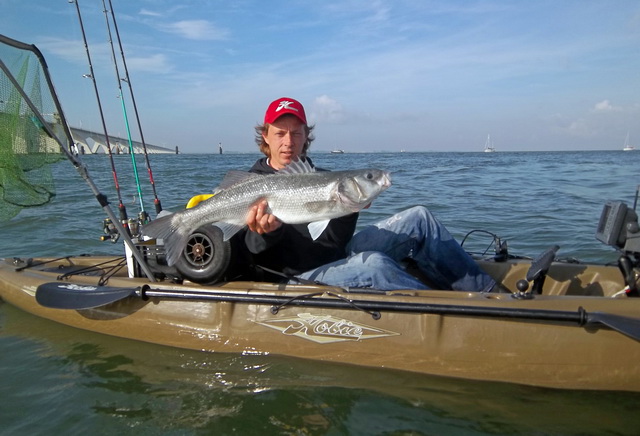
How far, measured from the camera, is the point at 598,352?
3604mm

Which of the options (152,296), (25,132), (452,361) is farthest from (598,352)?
(25,132)

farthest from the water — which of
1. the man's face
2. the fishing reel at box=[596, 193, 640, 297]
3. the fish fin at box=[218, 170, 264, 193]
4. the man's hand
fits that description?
the man's face

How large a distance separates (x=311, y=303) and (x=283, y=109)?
178 cm

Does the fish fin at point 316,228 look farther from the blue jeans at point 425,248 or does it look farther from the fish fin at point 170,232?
the fish fin at point 170,232

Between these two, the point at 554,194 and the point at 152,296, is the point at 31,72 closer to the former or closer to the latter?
the point at 152,296

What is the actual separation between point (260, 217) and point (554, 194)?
16260mm

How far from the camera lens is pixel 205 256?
4.38 m

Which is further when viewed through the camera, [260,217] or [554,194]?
[554,194]

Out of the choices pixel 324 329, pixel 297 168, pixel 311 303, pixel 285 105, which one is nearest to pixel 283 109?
pixel 285 105

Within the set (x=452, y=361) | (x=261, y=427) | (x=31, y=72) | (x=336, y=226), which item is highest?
(x=31, y=72)

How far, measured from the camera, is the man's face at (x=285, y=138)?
14.6ft

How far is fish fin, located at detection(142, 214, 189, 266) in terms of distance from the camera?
3.87m

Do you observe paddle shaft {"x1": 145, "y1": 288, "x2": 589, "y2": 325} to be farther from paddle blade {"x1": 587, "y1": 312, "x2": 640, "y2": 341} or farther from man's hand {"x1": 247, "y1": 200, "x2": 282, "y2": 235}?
man's hand {"x1": 247, "y1": 200, "x2": 282, "y2": 235}

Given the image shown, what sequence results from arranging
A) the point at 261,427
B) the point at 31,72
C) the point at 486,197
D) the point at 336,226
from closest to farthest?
the point at 261,427 < the point at 336,226 < the point at 31,72 < the point at 486,197
